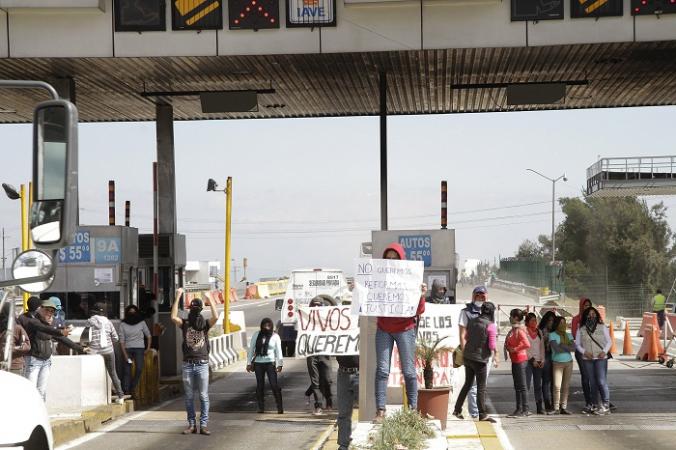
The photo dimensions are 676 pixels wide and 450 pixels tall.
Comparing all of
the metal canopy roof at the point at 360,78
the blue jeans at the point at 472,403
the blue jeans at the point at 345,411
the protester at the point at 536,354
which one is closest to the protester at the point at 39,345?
the blue jeans at the point at 345,411

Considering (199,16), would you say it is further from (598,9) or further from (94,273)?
(94,273)

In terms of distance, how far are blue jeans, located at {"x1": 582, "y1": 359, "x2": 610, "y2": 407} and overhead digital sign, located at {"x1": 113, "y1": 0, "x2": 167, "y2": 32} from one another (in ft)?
29.9

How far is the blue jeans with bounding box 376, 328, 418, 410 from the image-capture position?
44.6 feet

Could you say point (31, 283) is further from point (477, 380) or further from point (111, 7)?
point (111, 7)

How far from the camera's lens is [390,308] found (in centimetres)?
1393

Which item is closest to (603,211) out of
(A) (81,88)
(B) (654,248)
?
(B) (654,248)

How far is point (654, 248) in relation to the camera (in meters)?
97.0

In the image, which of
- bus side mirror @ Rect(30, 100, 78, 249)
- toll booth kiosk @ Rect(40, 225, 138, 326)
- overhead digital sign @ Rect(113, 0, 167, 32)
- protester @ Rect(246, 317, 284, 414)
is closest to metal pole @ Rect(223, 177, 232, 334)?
toll booth kiosk @ Rect(40, 225, 138, 326)

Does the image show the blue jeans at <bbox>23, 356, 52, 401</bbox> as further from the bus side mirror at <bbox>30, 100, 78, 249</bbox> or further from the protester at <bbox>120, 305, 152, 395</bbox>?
the bus side mirror at <bbox>30, 100, 78, 249</bbox>

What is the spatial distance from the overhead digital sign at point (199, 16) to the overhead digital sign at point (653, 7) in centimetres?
696

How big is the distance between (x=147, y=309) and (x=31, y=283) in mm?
18448

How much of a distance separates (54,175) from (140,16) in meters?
14.8

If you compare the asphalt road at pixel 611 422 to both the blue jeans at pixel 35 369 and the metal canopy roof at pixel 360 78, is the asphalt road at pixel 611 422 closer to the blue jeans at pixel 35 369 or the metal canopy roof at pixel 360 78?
the metal canopy roof at pixel 360 78

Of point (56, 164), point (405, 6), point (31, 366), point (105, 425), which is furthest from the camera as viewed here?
point (405, 6)
